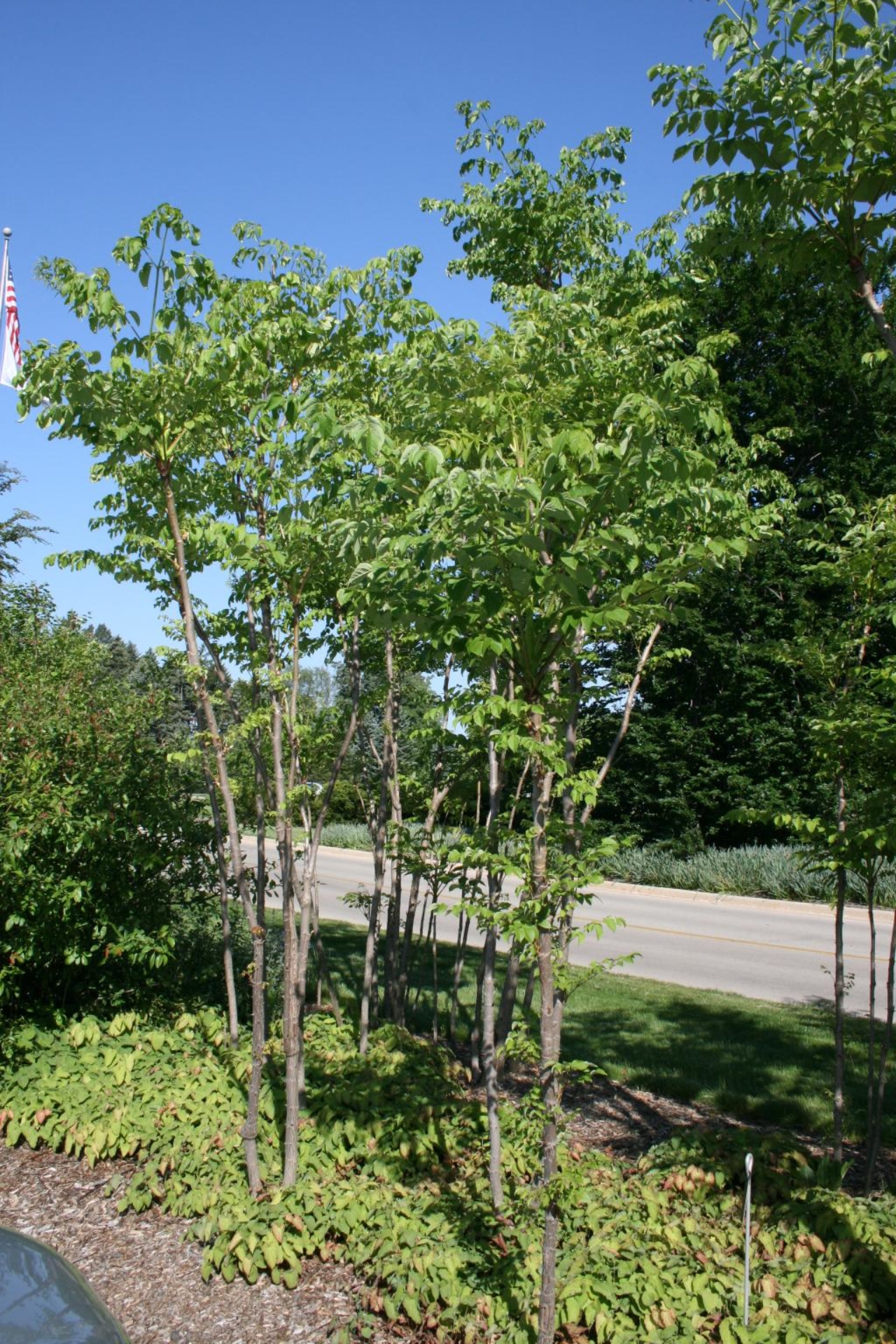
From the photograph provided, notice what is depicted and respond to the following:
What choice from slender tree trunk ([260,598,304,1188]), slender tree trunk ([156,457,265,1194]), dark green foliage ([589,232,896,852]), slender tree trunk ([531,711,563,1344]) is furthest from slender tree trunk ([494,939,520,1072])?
dark green foliage ([589,232,896,852])

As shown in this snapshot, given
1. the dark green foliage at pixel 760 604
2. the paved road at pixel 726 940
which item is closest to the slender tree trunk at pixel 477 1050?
the paved road at pixel 726 940

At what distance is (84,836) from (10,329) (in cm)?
563

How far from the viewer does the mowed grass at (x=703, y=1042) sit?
5754 millimetres

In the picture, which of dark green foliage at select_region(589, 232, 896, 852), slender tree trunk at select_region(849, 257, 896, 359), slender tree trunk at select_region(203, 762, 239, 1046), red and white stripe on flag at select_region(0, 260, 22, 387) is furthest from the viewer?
dark green foliage at select_region(589, 232, 896, 852)

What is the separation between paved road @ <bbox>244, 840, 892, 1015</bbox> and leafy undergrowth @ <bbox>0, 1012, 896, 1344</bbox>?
2532mm

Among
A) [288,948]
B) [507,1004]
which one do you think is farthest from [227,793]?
[507,1004]

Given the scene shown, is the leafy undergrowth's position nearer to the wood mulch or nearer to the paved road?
the wood mulch

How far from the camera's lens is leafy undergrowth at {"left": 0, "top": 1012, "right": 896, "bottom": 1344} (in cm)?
346

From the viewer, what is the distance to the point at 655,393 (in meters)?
3.35

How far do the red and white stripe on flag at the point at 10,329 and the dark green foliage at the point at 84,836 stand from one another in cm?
284

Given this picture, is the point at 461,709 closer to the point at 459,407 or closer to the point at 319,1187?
the point at 459,407

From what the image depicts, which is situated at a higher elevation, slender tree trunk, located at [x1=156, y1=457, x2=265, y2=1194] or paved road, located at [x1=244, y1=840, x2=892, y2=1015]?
slender tree trunk, located at [x1=156, y1=457, x2=265, y2=1194]

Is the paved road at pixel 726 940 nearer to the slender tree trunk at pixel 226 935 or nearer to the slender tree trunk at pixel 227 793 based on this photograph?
the slender tree trunk at pixel 226 935

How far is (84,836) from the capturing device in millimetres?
5652
